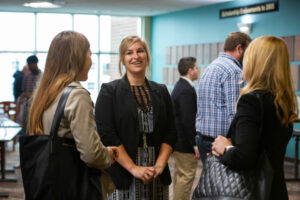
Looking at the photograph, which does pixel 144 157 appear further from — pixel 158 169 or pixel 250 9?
pixel 250 9

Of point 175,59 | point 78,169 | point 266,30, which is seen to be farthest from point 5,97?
point 78,169

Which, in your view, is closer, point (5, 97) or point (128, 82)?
point (128, 82)

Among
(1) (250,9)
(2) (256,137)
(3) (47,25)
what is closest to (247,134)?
(2) (256,137)

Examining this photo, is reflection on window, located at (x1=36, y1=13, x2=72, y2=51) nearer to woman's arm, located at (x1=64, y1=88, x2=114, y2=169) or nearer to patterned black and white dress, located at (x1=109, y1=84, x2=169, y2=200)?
patterned black and white dress, located at (x1=109, y1=84, x2=169, y2=200)

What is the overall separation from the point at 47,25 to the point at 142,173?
35.1ft

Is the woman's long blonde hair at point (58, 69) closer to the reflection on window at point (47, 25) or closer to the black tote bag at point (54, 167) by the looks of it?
the black tote bag at point (54, 167)

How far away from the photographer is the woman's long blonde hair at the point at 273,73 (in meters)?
1.94

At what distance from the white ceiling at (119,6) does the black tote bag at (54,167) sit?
8772 mm

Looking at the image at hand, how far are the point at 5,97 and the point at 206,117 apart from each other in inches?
405

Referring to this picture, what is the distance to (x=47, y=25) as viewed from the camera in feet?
41.2

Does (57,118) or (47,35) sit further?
(47,35)

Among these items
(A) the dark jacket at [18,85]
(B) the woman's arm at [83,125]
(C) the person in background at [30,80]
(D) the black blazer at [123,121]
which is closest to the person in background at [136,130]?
(D) the black blazer at [123,121]

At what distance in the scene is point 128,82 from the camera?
8.79 feet

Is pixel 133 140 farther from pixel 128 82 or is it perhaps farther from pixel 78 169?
pixel 78 169
